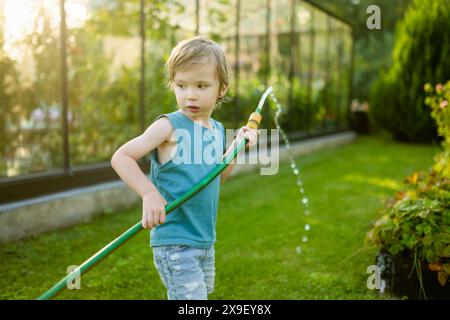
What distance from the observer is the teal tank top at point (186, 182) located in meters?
1.81

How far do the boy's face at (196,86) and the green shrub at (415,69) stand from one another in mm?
8158

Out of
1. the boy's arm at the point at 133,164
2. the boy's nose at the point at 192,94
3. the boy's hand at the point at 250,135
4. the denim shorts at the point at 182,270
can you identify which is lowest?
the denim shorts at the point at 182,270

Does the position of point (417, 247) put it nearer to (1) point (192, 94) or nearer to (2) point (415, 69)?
(1) point (192, 94)

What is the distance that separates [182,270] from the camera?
5.91 ft

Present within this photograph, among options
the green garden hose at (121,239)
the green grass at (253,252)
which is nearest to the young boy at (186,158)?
the green garden hose at (121,239)

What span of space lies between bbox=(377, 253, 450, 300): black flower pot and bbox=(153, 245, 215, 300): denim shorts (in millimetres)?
1313

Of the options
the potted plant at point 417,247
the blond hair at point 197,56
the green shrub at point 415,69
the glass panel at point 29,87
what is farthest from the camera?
the green shrub at point 415,69

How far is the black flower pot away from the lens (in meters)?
2.60

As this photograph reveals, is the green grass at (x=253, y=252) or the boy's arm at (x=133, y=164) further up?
the boy's arm at (x=133, y=164)

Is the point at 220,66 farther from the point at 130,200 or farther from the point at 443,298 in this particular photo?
the point at 130,200

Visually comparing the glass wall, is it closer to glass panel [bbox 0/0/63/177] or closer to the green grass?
glass panel [bbox 0/0/63/177]

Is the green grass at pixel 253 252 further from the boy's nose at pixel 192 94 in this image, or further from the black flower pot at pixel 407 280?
the boy's nose at pixel 192 94

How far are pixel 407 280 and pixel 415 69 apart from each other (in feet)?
25.8

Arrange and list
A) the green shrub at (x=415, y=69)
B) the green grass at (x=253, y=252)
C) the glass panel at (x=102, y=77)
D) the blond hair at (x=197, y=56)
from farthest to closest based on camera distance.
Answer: the green shrub at (x=415, y=69) → the glass panel at (x=102, y=77) → the green grass at (x=253, y=252) → the blond hair at (x=197, y=56)
